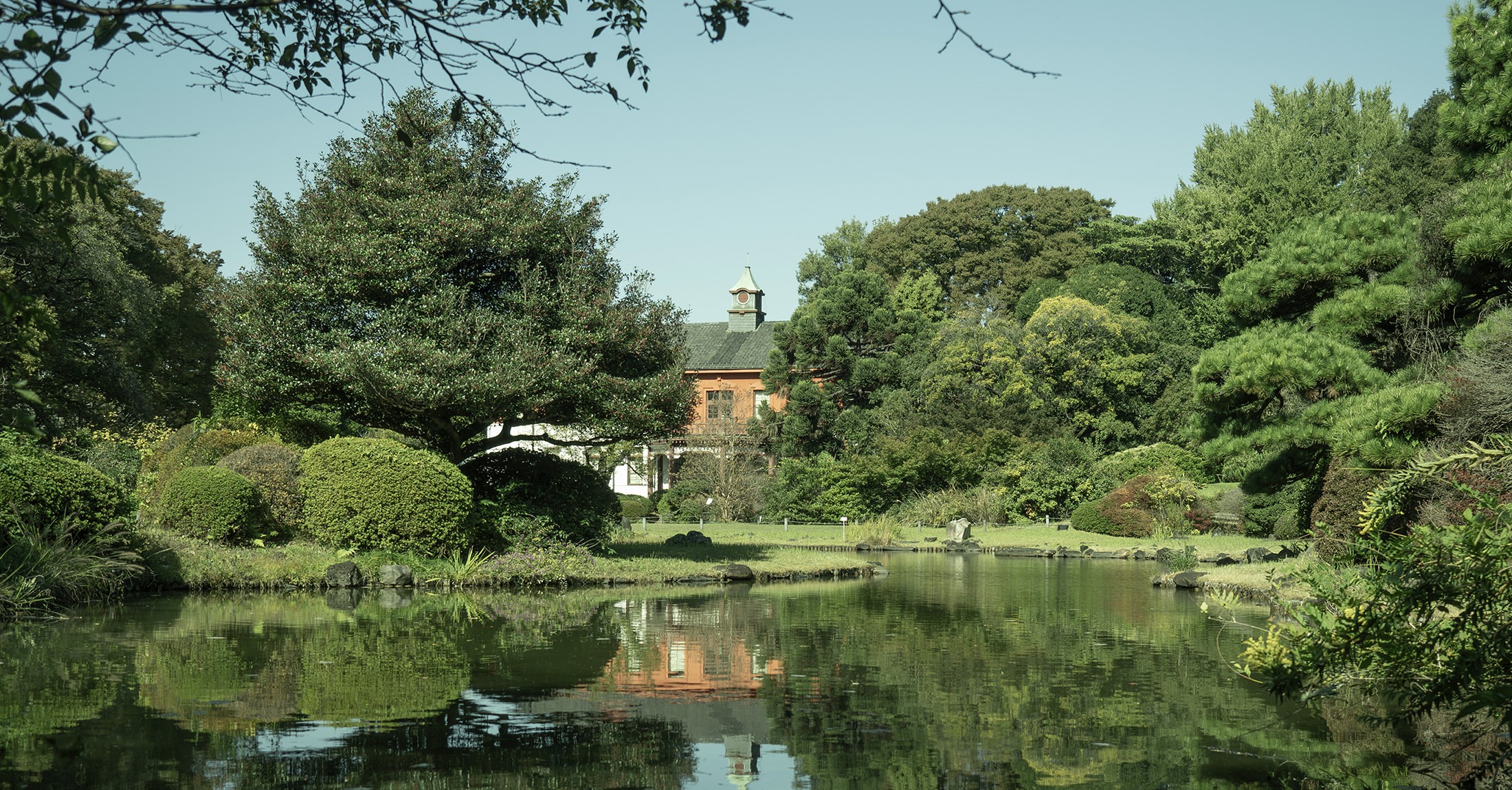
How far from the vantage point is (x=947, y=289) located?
5478 centimetres

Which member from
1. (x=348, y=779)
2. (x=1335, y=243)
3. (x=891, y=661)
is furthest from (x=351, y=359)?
(x=1335, y=243)

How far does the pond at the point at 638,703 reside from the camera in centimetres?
631

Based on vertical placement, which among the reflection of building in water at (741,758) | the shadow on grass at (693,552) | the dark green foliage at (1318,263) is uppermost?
the dark green foliage at (1318,263)

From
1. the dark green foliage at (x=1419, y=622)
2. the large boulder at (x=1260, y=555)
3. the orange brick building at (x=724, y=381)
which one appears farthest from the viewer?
the orange brick building at (x=724, y=381)

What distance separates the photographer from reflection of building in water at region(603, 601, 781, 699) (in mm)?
8953

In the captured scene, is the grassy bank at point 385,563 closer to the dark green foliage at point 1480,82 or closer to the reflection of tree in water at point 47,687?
the reflection of tree in water at point 47,687

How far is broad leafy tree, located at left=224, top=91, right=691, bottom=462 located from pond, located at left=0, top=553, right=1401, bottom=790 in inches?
164

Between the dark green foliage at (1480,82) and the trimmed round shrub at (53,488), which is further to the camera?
the dark green foliage at (1480,82)

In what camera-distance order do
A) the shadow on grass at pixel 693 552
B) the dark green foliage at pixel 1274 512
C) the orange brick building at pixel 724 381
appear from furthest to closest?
the orange brick building at pixel 724 381 → the dark green foliage at pixel 1274 512 → the shadow on grass at pixel 693 552

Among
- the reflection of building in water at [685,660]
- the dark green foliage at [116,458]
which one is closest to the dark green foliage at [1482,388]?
the reflection of building in water at [685,660]

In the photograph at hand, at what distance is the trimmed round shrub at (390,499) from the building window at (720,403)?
26569mm

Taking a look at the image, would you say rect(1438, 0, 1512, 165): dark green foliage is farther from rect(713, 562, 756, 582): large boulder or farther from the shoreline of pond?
rect(713, 562, 756, 582): large boulder

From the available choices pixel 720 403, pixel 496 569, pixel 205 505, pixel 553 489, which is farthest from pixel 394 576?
pixel 720 403

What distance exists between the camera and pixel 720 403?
4700cm
